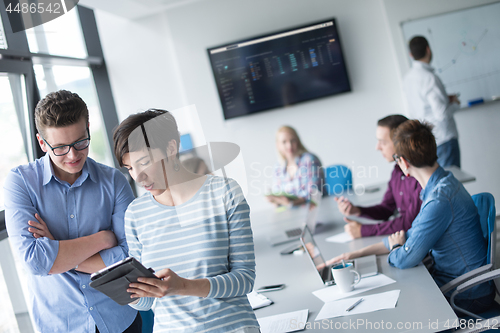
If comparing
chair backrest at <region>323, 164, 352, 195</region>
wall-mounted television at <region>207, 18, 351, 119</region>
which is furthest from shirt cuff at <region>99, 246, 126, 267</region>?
wall-mounted television at <region>207, 18, 351, 119</region>

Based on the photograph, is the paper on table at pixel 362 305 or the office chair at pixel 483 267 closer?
the paper on table at pixel 362 305

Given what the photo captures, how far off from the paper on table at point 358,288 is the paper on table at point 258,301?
0.61 ft

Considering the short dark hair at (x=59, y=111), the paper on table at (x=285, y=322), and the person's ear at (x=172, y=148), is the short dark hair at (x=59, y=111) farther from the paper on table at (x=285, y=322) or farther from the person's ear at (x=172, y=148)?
the paper on table at (x=285, y=322)

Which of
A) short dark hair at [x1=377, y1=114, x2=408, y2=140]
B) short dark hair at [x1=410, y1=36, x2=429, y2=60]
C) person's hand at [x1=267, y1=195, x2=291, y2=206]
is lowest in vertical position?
person's hand at [x1=267, y1=195, x2=291, y2=206]

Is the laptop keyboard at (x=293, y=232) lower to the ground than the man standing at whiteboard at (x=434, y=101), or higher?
lower

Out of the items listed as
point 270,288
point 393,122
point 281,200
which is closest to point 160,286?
point 270,288

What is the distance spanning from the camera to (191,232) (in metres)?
1.12

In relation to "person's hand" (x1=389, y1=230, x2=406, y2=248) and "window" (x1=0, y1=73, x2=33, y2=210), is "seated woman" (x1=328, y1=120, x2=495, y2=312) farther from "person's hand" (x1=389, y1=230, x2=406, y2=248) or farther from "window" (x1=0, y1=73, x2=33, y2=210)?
"window" (x1=0, y1=73, x2=33, y2=210)

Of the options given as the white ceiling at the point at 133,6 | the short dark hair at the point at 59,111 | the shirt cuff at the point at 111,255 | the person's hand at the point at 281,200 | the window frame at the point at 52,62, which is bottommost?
the person's hand at the point at 281,200

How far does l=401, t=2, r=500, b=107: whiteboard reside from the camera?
3.92 m

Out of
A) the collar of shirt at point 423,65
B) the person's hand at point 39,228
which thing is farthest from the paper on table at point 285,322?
the collar of shirt at point 423,65

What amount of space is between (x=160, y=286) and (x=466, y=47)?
3972mm

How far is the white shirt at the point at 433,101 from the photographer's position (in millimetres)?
3588

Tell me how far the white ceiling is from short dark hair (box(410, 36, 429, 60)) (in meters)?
2.14
